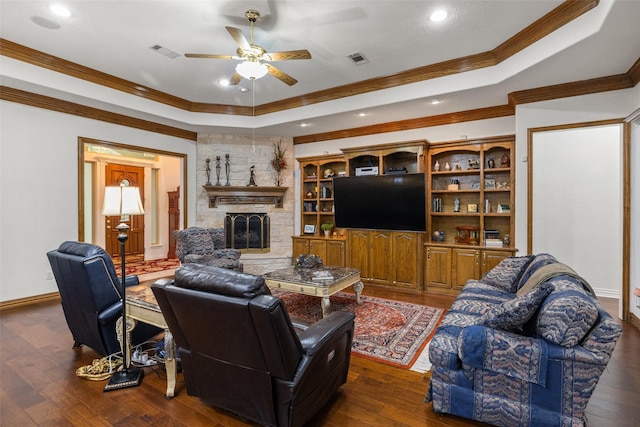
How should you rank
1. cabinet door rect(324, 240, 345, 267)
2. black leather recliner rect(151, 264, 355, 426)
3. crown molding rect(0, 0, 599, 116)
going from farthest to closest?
cabinet door rect(324, 240, 345, 267)
crown molding rect(0, 0, 599, 116)
black leather recliner rect(151, 264, 355, 426)

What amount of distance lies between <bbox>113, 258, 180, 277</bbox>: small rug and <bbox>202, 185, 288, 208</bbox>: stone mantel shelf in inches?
72.1

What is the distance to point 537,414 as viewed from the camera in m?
1.88

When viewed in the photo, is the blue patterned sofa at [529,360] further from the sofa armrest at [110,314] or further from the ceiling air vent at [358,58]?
the ceiling air vent at [358,58]

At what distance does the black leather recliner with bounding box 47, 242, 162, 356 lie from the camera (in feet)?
8.18

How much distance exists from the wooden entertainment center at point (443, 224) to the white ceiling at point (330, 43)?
78 cm

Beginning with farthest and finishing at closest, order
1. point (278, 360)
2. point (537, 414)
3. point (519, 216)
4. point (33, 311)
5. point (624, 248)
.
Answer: point (519, 216), point (33, 311), point (624, 248), point (537, 414), point (278, 360)

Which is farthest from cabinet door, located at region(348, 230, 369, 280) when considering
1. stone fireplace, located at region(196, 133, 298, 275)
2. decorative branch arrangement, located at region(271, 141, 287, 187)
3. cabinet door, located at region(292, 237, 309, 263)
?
decorative branch arrangement, located at region(271, 141, 287, 187)

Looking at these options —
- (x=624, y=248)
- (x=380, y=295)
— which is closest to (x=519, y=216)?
(x=624, y=248)

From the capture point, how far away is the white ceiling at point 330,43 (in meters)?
2.96

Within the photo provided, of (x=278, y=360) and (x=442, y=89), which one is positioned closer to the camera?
(x=278, y=360)

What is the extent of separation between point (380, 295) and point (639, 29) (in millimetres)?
4064

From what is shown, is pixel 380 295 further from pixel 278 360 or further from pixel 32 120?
pixel 32 120

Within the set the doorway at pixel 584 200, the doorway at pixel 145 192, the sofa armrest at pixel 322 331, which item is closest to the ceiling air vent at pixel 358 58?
the doorway at pixel 584 200

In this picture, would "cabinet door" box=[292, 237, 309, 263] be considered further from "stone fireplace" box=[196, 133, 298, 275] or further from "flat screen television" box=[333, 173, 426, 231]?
"flat screen television" box=[333, 173, 426, 231]
